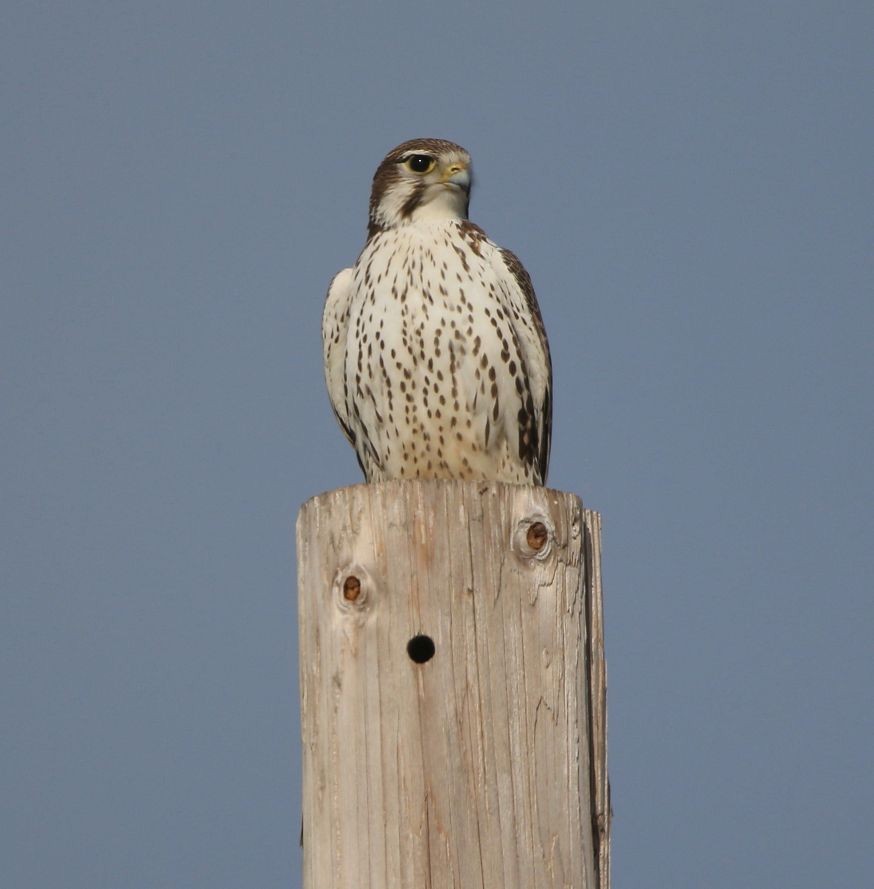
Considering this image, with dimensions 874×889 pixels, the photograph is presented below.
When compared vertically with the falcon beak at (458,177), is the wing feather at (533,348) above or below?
below

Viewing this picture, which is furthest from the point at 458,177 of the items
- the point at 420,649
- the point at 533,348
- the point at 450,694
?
the point at 450,694

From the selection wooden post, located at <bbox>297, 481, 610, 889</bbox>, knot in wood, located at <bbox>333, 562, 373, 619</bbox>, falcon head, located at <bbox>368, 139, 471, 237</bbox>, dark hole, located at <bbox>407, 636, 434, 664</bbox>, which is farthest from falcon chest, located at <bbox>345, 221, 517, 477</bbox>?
dark hole, located at <bbox>407, 636, 434, 664</bbox>

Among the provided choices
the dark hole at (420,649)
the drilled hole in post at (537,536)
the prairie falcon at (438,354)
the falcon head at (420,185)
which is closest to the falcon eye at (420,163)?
the falcon head at (420,185)

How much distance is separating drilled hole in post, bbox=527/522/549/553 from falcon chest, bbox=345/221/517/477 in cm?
219

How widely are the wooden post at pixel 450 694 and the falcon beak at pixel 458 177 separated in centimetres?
305

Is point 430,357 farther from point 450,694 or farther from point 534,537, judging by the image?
point 450,694

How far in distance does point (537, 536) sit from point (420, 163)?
131 inches

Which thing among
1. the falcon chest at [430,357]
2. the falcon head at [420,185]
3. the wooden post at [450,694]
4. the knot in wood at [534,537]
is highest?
the falcon head at [420,185]

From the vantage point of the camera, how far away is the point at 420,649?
340 cm

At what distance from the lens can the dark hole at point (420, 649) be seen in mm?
3383

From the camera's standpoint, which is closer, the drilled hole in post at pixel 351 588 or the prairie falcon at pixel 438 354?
the drilled hole in post at pixel 351 588

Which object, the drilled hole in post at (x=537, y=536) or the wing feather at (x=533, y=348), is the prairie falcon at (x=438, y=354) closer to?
the wing feather at (x=533, y=348)

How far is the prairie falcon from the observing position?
5.71 m

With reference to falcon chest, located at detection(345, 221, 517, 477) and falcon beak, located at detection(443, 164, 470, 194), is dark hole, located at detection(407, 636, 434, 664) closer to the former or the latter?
falcon chest, located at detection(345, 221, 517, 477)
